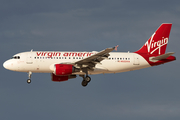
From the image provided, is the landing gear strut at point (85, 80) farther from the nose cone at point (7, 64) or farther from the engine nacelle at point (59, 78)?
the nose cone at point (7, 64)

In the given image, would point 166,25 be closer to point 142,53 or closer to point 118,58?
point 142,53

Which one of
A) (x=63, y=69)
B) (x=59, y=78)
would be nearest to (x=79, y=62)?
(x=63, y=69)

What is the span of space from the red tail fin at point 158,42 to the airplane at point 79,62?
0.22 m

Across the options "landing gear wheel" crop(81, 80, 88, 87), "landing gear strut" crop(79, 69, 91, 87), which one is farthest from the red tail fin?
"landing gear wheel" crop(81, 80, 88, 87)

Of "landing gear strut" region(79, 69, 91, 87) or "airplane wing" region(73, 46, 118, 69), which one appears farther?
"landing gear strut" region(79, 69, 91, 87)

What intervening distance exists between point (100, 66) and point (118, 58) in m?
3.02

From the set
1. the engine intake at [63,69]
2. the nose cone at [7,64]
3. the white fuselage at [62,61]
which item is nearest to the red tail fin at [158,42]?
the white fuselage at [62,61]

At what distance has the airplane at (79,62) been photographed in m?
48.4

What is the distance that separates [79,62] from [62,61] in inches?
124

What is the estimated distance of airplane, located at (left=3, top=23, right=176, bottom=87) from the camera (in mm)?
48375

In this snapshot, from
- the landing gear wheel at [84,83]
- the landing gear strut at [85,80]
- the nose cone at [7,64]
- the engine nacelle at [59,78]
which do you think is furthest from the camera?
the engine nacelle at [59,78]

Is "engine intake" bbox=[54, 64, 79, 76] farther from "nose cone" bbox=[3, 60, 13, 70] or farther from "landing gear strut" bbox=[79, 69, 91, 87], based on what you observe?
"nose cone" bbox=[3, 60, 13, 70]

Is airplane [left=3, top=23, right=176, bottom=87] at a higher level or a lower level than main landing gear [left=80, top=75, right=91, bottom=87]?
higher

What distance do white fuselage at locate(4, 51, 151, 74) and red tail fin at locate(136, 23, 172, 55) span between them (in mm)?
2619
